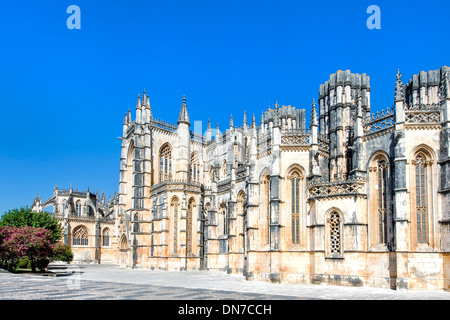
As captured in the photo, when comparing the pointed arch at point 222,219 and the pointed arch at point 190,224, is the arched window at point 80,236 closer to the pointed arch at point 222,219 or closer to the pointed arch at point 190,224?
the pointed arch at point 190,224

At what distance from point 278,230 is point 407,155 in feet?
32.5

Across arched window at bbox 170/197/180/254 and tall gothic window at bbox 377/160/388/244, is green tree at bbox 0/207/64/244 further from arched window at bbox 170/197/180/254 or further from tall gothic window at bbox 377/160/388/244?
tall gothic window at bbox 377/160/388/244

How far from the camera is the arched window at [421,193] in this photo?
82.0 ft

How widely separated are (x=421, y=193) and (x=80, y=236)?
58244 mm

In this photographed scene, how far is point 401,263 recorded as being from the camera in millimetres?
24125

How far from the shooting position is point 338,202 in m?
27.6

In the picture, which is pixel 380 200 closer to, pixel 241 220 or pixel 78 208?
pixel 241 220

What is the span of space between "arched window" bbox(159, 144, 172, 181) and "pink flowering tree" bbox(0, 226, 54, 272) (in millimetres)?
21594

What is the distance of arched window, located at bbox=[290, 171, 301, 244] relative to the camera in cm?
3012

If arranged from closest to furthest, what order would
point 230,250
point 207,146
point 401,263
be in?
1. point 401,263
2. point 230,250
3. point 207,146

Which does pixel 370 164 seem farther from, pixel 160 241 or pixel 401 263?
pixel 160 241
